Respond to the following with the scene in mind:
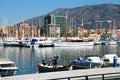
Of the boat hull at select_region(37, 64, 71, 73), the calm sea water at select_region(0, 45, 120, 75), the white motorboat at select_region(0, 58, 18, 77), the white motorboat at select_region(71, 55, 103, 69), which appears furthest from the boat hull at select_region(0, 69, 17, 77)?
the white motorboat at select_region(71, 55, 103, 69)

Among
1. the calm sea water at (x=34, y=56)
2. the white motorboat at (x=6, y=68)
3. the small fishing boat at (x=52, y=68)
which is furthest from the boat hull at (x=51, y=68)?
the calm sea water at (x=34, y=56)

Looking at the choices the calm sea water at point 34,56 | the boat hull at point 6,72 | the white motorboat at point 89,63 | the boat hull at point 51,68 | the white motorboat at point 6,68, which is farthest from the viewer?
the calm sea water at point 34,56

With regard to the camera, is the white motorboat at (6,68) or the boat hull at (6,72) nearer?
the boat hull at (6,72)

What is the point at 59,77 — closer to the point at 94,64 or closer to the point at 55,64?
the point at 55,64

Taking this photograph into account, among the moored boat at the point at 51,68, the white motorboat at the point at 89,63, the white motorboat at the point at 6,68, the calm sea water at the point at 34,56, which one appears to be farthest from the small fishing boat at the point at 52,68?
the white motorboat at the point at 89,63

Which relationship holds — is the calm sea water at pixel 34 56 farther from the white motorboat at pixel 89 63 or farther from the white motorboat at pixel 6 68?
the white motorboat at pixel 6 68

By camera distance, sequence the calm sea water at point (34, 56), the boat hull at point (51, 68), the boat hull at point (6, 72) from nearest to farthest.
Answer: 1. the boat hull at point (6, 72)
2. the boat hull at point (51, 68)
3. the calm sea water at point (34, 56)

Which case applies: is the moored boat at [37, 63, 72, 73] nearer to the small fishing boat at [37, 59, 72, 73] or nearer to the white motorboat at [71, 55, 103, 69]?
the small fishing boat at [37, 59, 72, 73]

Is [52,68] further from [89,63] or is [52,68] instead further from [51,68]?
[89,63]

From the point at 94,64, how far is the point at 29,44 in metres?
121

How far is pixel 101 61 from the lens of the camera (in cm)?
4594

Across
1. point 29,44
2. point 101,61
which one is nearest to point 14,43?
point 29,44

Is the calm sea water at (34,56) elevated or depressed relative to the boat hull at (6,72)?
depressed

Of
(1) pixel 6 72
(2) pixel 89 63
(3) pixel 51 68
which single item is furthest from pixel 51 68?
(2) pixel 89 63
